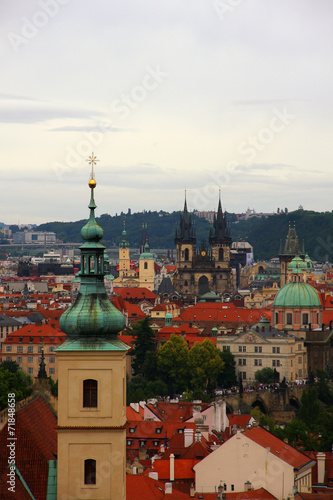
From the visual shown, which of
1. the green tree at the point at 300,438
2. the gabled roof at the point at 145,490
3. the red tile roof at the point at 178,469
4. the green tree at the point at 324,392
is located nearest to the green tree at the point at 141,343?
the green tree at the point at 324,392

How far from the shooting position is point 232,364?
12006 centimetres

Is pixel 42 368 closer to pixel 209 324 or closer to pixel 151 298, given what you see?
pixel 209 324

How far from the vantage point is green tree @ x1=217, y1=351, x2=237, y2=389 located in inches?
4606

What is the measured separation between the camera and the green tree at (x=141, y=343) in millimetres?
118688

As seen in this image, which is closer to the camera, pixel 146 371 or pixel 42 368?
pixel 42 368

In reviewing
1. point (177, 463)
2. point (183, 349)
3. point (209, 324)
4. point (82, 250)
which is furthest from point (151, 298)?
point (82, 250)

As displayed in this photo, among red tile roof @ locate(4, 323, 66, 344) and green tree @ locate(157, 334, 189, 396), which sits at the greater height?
red tile roof @ locate(4, 323, 66, 344)

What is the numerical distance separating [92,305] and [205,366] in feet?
252

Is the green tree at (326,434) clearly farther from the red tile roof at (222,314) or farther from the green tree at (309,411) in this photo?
the red tile roof at (222,314)

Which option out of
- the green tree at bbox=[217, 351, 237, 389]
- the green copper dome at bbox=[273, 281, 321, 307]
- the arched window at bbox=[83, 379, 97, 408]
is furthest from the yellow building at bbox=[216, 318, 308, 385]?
the arched window at bbox=[83, 379, 97, 408]

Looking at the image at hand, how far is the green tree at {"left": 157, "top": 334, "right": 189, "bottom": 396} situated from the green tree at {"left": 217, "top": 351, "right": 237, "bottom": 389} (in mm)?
4127

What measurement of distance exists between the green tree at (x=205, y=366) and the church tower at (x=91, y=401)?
7285cm

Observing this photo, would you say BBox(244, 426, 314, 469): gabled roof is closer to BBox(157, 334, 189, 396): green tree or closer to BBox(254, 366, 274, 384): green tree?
BBox(157, 334, 189, 396): green tree

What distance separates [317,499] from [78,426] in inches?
765
